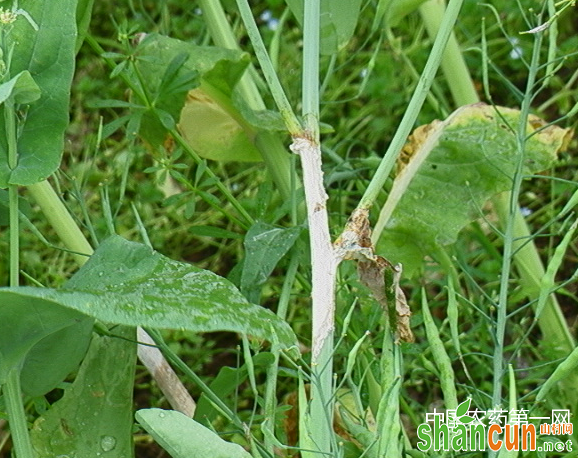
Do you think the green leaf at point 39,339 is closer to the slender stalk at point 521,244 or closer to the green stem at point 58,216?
the green stem at point 58,216

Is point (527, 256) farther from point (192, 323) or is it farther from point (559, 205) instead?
point (192, 323)

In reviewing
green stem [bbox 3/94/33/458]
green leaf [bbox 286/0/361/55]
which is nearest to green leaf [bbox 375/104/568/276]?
green leaf [bbox 286/0/361/55]

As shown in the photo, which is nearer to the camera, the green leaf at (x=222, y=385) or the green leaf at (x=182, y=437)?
the green leaf at (x=182, y=437)

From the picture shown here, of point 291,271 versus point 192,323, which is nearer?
point 192,323

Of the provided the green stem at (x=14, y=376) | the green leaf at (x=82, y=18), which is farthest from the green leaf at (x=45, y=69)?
the green leaf at (x=82, y=18)

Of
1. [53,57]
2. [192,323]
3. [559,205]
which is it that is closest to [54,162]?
[53,57]
